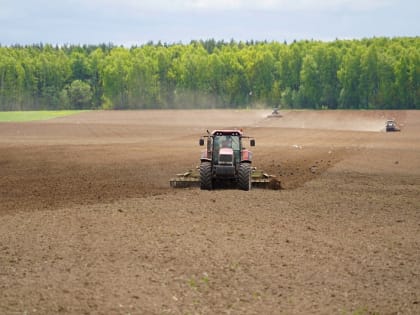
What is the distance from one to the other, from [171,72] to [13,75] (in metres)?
35.4

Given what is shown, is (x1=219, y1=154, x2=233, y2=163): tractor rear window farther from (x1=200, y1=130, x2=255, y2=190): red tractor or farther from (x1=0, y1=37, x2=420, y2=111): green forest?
(x1=0, y1=37, x2=420, y2=111): green forest

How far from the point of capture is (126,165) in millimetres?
37125

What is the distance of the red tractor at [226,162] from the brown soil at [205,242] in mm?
516

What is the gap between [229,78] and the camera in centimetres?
16675

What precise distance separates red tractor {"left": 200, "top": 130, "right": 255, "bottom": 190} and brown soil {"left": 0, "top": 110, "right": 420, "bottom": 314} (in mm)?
516

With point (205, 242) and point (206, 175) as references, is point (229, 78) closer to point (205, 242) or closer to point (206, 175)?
point (206, 175)

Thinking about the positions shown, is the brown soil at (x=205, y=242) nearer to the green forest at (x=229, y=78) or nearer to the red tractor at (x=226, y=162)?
the red tractor at (x=226, y=162)

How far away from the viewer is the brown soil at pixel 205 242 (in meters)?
13.0

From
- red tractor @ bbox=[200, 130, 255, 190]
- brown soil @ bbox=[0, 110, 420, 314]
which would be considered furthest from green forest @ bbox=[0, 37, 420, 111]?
red tractor @ bbox=[200, 130, 255, 190]

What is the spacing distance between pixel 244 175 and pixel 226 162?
0.73 meters

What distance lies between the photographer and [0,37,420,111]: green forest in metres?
145

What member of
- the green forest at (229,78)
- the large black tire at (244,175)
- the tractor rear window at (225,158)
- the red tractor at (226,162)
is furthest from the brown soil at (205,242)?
the green forest at (229,78)

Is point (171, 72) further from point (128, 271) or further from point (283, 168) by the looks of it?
point (128, 271)

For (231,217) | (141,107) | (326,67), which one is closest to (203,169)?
(231,217)
